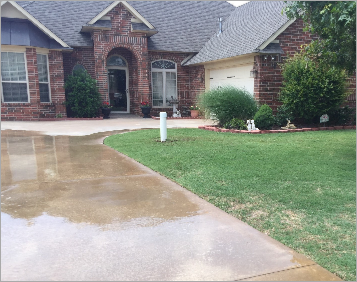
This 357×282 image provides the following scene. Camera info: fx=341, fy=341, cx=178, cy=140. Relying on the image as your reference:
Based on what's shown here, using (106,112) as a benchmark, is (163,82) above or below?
above

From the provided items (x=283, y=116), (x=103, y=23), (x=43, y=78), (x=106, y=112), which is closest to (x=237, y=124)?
(x=283, y=116)

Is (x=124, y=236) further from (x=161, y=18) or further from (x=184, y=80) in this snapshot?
(x=161, y=18)

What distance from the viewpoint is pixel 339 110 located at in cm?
1280

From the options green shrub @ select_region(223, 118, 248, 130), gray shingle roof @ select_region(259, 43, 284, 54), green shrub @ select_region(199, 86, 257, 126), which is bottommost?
green shrub @ select_region(223, 118, 248, 130)

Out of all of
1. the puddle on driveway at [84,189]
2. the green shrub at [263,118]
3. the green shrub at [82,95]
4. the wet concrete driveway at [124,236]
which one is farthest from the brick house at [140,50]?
the wet concrete driveway at [124,236]

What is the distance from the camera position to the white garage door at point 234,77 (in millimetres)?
14227

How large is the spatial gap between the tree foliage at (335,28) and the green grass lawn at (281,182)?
1.94 meters

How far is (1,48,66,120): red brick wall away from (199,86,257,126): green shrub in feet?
25.5

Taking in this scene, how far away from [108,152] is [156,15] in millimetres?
14635

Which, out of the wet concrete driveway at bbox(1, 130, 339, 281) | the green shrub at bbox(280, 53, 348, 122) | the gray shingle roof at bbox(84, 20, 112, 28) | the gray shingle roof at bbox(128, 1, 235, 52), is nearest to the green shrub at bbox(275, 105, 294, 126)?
the green shrub at bbox(280, 53, 348, 122)

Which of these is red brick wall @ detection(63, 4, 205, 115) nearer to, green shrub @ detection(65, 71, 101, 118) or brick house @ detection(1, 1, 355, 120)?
brick house @ detection(1, 1, 355, 120)

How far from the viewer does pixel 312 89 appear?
1180 cm

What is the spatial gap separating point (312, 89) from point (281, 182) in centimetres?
786

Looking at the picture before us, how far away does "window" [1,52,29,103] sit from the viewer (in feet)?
49.3
